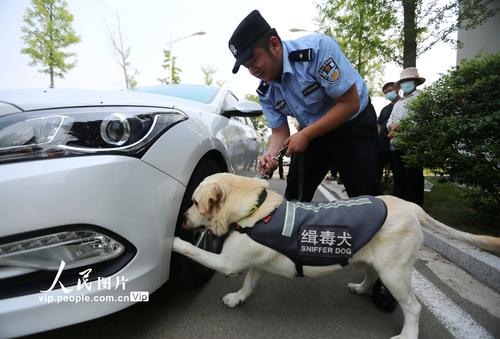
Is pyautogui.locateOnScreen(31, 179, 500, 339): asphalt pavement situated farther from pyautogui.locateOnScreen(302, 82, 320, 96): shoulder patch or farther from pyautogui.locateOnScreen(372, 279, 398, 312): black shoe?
pyautogui.locateOnScreen(302, 82, 320, 96): shoulder patch

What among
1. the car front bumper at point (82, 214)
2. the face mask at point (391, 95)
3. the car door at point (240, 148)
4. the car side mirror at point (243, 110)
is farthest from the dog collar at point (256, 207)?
the face mask at point (391, 95)

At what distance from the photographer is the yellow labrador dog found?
5.79 feet

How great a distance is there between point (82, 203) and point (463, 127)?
337 centimetres

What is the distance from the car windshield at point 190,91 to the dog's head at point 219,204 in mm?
1204

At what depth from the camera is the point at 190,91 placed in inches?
125

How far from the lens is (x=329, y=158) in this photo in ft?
8.29

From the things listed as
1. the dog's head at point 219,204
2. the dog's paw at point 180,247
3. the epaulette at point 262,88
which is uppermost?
the epaulette at point 262,88

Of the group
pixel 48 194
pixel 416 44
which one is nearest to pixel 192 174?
pixel 48 194

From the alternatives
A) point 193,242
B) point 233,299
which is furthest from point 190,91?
point 233,299

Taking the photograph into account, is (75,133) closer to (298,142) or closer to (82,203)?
(82,203)

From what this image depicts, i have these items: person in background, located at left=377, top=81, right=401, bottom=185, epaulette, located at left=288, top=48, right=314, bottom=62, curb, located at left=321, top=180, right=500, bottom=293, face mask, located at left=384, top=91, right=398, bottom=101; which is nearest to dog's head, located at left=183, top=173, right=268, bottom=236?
epaulette, located at left=288, top=48, right=314, bottom=62

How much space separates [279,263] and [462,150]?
264 centimetres

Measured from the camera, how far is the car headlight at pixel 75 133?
1315mm

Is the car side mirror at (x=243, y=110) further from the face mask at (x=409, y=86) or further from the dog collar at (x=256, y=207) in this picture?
the face mask at (x=409, y=86)
